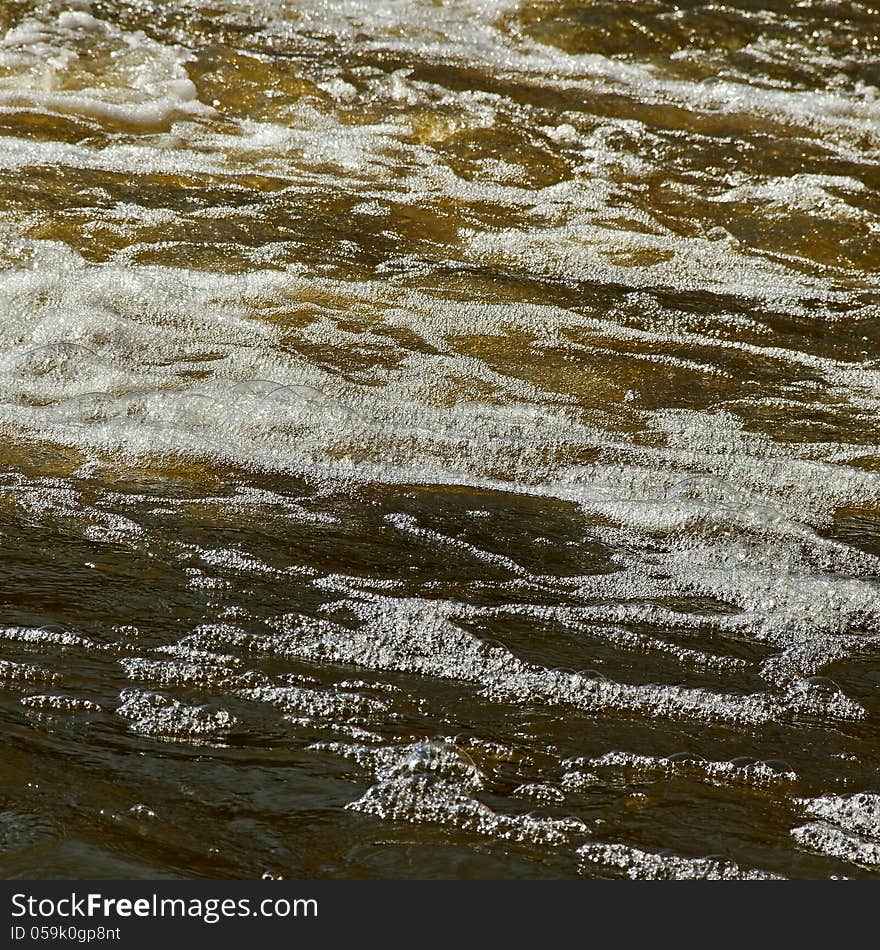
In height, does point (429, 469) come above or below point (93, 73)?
below

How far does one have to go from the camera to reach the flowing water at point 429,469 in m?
1.92

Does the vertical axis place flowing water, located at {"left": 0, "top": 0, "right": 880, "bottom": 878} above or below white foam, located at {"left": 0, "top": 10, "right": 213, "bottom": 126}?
below

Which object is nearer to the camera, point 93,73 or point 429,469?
point 429,469

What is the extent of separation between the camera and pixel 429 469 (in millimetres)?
3291

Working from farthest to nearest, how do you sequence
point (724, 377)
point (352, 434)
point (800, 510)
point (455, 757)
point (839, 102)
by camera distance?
point (839, 102) < point (724, 377) < point (352, 434) < point (800, 510) < point (455, 757)

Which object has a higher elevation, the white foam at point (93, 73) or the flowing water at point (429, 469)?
the white foam at point (93, 73)

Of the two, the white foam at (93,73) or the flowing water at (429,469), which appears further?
the white foam at (93,73)

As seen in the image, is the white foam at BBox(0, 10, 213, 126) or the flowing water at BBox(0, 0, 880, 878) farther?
the white foam at BBox(0, 10, 213, 126)

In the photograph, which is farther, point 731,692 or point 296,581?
point 296,581

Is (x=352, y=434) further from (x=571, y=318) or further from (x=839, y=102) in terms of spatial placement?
(x=839, y=102)

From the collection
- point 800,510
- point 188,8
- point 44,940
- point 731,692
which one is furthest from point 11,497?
point 188,8

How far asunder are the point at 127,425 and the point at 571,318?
79.4 inches

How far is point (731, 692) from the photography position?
2283 mm

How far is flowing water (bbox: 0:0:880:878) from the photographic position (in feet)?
6.28
